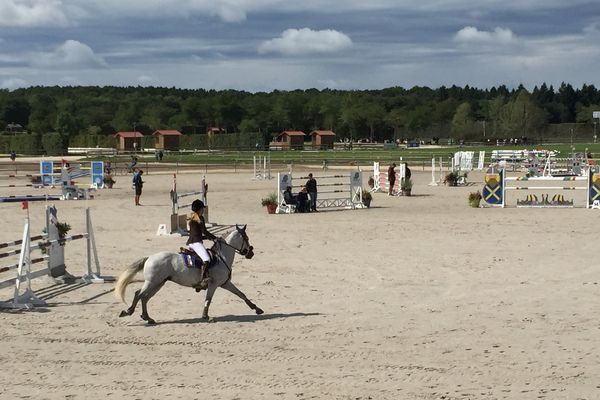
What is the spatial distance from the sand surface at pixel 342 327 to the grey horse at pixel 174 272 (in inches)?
17.0

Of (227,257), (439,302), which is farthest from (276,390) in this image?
(439,302)

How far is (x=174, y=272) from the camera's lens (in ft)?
41.8

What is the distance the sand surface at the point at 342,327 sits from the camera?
938 centimetres

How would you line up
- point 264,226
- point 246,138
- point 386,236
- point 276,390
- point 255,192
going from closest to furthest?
point 276,390 → point 386,236 → point 264,226 → point 255,192 → point 246,138

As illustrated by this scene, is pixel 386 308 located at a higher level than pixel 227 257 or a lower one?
lower

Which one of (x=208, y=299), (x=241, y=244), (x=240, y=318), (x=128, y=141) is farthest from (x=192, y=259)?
(x=128, y=141)

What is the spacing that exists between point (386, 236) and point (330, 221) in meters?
4.83

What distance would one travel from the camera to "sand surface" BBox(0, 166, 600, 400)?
938 cm

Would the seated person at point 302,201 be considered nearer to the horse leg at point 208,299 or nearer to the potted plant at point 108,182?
the potted plant at point 108,182

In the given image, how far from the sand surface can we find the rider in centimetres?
66

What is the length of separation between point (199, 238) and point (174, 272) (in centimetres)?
68

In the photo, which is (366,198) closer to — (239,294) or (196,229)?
(239,294)

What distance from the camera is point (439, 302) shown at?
14234 millimetres

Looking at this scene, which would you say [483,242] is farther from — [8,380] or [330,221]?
[8,380]
